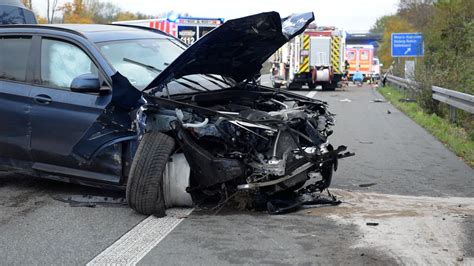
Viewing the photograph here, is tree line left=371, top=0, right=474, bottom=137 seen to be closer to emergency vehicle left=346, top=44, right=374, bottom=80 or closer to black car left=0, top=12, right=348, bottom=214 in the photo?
black car left=0, top=12, right=348, bottom=214

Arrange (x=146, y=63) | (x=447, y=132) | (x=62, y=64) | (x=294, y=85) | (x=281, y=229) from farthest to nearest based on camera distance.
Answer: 1. (x=294, y=85)
2. (x=447, y=132)
3. (x=146, y=63)
4. (x=62, y=64)
5. (x=281, y=229)

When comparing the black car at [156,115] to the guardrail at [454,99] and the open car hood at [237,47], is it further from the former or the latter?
the guardrail at [454,99]

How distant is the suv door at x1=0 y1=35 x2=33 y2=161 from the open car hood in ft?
5.18

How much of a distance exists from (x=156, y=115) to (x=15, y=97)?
1816 mm

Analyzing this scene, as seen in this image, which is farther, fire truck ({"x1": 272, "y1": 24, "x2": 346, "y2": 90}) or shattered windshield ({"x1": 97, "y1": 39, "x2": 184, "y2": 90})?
fire truck ({"x1": 272, "y1": 24, "x2": 346, "y2": 90})

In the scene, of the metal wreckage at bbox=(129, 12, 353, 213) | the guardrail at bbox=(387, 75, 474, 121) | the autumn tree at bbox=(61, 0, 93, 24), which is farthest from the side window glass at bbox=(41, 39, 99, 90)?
the autumn tree at bbox=(61, 0, 93, 24)

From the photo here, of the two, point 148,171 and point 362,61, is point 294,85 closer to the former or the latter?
point 362,61

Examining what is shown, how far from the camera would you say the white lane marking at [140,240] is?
14.7ft

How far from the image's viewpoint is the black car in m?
5.50

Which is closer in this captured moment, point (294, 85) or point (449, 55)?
point (449, 55)

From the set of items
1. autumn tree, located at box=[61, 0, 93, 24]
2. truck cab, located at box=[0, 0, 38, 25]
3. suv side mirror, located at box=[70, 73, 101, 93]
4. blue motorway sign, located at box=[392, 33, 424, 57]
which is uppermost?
autumn tree, located at box=[61, 0, 93, 24]

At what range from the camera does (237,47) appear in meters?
6.19

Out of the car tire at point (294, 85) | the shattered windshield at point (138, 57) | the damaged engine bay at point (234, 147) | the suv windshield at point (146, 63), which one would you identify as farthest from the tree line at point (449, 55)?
the shattered windshield at point (138, 57)

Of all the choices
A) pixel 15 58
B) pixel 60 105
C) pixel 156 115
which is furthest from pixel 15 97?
pixel 156 115
